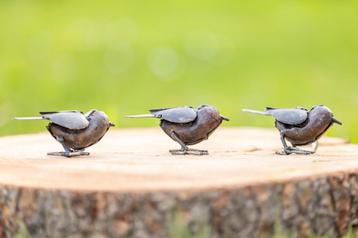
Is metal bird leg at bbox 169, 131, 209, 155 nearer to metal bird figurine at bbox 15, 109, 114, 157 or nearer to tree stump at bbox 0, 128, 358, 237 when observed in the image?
tree stump at bbox 0, 128, 358, 237

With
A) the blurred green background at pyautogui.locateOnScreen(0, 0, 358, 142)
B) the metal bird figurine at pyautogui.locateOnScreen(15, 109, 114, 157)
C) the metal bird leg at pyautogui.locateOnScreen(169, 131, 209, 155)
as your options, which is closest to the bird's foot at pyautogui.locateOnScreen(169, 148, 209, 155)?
the metal bird leg at pyautogui.locateOnScreen(169, 131, 209, 155)

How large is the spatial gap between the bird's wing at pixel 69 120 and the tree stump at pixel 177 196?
0.14m

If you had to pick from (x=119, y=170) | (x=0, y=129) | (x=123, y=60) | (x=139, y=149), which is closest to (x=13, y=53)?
(x=123, y=60)

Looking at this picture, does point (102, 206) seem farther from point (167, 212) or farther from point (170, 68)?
point (170, 68)

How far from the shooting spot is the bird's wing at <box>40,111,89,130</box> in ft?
11.0

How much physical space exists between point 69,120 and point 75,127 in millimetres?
39

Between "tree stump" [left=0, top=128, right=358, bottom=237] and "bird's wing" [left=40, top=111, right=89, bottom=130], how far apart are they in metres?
0.14

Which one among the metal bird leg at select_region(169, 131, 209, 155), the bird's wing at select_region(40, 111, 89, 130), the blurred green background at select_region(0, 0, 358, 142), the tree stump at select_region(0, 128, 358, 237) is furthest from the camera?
the blurred green background at select_region(0, 0, 358, 142)

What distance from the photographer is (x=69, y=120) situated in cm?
336

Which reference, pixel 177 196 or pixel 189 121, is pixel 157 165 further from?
pixel 177 196

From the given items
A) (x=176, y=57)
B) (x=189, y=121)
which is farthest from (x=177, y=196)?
(x=176, y=57)

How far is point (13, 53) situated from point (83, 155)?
21.0 ft

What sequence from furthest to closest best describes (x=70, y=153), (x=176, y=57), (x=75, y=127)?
(x=176, y=57) → (x=70, y=153) → (x=75, y=127)

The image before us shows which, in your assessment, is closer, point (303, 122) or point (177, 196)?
point (177, 196)
